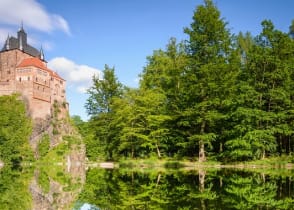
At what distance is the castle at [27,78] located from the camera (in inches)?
2184

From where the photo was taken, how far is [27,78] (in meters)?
57.3

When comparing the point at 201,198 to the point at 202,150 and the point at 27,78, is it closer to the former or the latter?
the point at 202,150

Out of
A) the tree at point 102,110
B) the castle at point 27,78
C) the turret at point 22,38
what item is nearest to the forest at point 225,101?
the tree at point 102,110

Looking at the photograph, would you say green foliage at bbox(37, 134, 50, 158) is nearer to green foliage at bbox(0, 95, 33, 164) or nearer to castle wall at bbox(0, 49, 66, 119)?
green foliage at bbox(0, 95, 33, 164)

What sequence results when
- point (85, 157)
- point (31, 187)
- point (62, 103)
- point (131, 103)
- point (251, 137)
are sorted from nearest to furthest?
1. point (31, 187)
2. point (251, 137)
3. point (131, 103)
4. point (85, 157)
5. point (62, 103)

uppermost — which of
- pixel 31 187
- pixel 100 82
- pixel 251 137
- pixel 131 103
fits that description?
pixel 100 82

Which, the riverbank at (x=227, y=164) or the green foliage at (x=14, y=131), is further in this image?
the green foliage at (x=14, y=131)

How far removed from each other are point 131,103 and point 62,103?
64.6 feet

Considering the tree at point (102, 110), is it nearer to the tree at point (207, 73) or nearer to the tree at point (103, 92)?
the tree at point (103, 92)

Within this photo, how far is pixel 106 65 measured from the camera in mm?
58906

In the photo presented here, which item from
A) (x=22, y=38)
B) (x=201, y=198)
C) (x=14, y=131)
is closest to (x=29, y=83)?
(x=14, y=131)

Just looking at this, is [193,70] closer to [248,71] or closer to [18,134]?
[248,71]

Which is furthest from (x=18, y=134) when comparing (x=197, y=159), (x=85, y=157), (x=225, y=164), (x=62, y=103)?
(x=225, y=164)

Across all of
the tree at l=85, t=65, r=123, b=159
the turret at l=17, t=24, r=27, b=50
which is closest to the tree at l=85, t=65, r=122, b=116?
the tree at l=85, t=65, r=123, b=159
